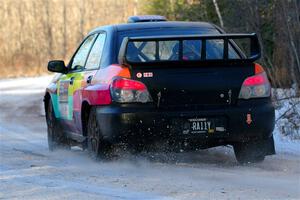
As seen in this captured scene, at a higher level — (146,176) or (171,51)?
(171,51)

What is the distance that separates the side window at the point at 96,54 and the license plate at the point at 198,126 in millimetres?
1366

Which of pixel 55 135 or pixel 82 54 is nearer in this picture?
pixel 82 54

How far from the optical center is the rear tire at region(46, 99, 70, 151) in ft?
32.1

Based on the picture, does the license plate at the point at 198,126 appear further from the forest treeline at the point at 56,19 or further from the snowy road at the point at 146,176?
the forest treeline at the point at 56,19

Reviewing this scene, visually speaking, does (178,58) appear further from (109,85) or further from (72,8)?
(72,8)

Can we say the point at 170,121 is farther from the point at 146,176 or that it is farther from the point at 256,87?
the point at 256,87

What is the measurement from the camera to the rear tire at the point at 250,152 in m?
8.03

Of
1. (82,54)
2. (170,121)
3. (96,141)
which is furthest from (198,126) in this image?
(82,54)

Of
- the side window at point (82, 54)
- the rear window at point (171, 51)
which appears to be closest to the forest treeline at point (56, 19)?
the side window at point (82, 54)

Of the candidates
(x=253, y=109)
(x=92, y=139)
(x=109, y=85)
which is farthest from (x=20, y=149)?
(x=253, y=109)

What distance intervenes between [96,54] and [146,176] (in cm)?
200

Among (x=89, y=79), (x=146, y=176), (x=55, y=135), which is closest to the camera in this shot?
(x=146, y=176)

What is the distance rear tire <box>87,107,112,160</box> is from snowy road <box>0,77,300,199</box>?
0.12 metres

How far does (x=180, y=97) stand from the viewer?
24.7 feet
